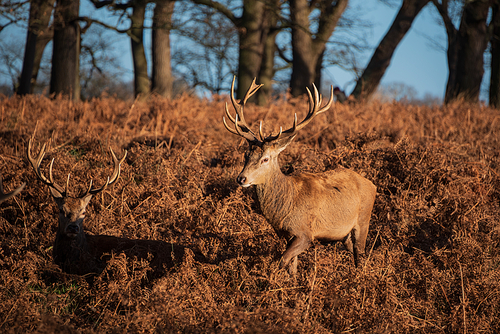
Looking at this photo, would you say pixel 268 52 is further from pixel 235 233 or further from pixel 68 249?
pixel 68 249

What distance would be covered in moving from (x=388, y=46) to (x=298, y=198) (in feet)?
37.4

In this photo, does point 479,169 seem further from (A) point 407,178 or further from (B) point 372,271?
(B) point 372,271

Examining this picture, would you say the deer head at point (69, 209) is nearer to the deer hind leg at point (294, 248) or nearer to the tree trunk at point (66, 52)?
the deer hind leg at point (294, 248)

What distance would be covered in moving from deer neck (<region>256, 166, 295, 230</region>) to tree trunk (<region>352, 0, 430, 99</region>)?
1034cm

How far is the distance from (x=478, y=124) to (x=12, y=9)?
12.2m

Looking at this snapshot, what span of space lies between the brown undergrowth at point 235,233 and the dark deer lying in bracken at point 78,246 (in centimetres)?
18

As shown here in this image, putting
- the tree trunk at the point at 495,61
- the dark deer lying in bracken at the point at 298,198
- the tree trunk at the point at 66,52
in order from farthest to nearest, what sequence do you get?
the tree trunk at the point at 495,61
the tree trunk at the point at 66,52
the dark deer lying in bracken at the point at 298,198

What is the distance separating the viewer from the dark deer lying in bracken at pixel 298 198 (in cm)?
414

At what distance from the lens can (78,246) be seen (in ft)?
15.4

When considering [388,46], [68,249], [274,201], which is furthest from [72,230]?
[388,46]

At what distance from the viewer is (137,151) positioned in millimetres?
6910

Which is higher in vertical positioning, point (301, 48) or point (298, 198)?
point (301, 48)

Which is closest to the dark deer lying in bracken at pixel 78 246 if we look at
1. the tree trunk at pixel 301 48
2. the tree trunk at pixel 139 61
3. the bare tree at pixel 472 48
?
the tree trunk at pixel 301 48

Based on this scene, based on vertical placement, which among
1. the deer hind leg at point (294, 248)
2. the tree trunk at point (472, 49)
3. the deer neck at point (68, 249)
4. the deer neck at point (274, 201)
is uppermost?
the tree trunk at point (472, 49)
